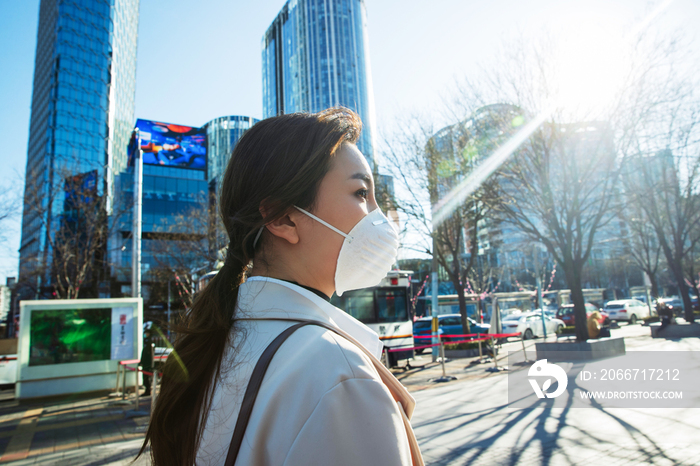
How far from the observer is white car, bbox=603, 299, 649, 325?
→ 31391mm

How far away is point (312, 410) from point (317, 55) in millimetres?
105886

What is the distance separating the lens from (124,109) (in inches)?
3312

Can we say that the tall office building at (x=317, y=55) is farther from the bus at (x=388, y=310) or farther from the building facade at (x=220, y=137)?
the bus at (x=388, y=310)

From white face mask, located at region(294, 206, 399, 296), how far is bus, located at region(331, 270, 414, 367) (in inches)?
514

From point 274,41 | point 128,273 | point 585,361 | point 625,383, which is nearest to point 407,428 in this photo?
point 625,383

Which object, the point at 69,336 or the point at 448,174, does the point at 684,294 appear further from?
the point at 69,336

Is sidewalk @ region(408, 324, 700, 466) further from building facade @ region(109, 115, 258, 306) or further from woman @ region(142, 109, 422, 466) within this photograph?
building facade @ region(109, 115, 258, 306)

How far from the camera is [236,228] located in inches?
50.2

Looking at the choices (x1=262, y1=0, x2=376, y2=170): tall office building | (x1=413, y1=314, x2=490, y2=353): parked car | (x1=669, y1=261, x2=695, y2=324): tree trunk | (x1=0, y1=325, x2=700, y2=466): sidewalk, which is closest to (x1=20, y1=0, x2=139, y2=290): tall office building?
(x1=262, y1=0, x2=376, y2=170): tall office building

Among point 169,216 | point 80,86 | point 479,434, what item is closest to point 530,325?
point 479,434

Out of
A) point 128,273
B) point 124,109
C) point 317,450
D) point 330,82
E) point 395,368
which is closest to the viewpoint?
point 317,450

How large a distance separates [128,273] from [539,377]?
39934 millimetres

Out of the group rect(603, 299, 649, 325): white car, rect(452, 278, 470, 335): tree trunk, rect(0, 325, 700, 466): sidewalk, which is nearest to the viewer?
rect(0, 325, 700, 466): sidewalk

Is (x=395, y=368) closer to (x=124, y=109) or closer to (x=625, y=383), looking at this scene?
(x=625, y=383)
